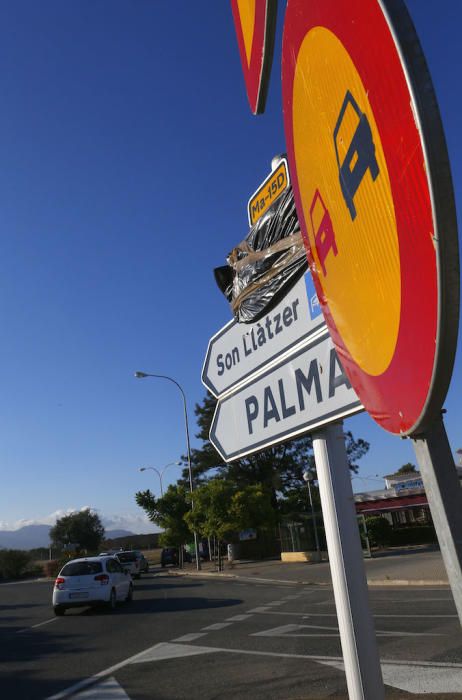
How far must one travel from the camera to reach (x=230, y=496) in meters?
29.3

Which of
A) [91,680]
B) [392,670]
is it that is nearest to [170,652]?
[91,680]

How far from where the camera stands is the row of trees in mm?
28656

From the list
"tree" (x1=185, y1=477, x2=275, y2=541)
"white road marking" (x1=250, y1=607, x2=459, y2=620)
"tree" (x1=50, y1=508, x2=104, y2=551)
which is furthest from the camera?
"tree" (x1=50, y1=508, x2=104, y2=551)

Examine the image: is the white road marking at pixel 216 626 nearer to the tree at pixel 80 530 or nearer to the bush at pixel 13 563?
the bush at pixel 13 563

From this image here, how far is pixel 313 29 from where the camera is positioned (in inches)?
45.9

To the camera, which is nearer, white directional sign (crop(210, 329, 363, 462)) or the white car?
white directional sign (crop(210, 329, 363, 462))

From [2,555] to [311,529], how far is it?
1174 inches

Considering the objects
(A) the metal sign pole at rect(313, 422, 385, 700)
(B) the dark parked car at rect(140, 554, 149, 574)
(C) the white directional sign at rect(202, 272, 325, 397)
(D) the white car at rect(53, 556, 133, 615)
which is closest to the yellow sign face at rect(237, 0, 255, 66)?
(C) the white directional sign at rect(202, 272, 325, 397)

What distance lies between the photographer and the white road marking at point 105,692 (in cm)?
538

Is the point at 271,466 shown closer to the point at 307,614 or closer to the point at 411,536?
the point at 411,536

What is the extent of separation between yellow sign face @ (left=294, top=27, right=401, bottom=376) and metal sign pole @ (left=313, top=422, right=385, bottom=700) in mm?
1177

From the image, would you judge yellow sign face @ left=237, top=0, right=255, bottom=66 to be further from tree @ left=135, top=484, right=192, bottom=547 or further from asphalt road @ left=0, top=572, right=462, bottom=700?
tree @ left=135, top=484, right=192, bottom=547

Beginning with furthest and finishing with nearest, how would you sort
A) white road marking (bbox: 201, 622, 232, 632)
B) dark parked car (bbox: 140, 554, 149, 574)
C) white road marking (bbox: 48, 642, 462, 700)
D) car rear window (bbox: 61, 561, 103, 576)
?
1. dark parked car (bbox: 140, 554, 149, 574)
2. car rear window (bbox: 61, 561, 103, 576)
3. white road marking (bbox: 201, 622, 232, 632)
4. white road marking (bbox: 48, 642, 462, 700)

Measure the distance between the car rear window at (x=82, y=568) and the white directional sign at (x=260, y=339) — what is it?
1293cm
